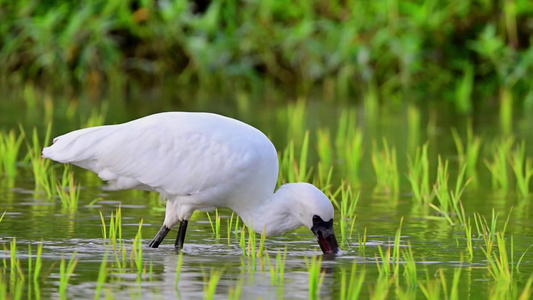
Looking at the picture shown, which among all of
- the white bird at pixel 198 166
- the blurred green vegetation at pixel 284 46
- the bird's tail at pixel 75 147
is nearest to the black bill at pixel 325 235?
the white bird at pixel 198 166

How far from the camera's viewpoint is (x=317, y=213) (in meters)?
6.81

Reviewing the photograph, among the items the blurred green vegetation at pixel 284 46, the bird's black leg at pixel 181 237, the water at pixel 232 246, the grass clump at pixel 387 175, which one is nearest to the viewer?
the water at pixel 232 246

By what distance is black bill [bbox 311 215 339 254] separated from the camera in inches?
270

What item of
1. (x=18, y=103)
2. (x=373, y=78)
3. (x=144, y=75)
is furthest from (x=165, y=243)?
(x=144, y=75)

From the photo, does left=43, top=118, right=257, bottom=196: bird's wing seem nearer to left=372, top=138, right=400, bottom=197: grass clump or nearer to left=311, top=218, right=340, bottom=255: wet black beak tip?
left=311, top=218, right=340, bottom=255: wet black beak tip

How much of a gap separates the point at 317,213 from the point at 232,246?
2.02ft

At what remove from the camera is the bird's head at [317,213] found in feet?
22.3

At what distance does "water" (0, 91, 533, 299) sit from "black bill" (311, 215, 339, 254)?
65 millimetres

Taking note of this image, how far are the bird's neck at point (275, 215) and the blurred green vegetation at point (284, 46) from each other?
12.0m

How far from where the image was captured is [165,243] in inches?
294

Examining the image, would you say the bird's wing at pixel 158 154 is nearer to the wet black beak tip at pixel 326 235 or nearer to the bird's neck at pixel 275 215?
the bird's neck at pixel 275 215

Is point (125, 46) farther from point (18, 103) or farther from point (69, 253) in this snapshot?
point (69, 253)

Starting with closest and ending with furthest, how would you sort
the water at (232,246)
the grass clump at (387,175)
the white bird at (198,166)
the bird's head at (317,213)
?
the water at (232,246) → the bird's head at (317,213) → the white bird at (198,166) → the grass clump at (387,175)

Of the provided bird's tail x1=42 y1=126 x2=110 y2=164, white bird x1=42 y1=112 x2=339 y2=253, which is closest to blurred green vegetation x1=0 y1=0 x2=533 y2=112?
white bird x1=42 y1=112 x2=339 y2=253
